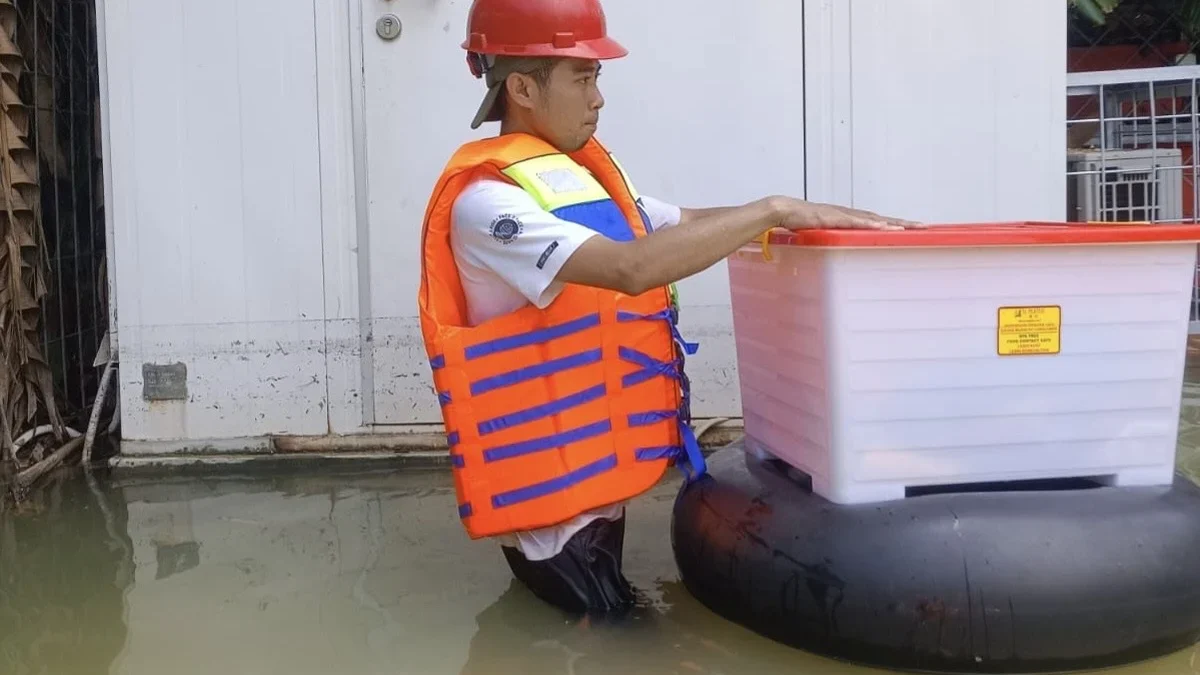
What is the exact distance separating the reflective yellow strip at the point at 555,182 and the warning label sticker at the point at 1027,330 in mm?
829

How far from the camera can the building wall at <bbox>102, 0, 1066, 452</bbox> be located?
13.4 ft

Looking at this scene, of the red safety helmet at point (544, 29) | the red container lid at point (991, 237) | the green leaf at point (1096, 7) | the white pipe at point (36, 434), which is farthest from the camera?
the green leaf at point (1096, 7)

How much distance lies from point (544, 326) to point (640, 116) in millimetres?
1705

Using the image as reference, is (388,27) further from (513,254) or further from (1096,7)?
(1096,7)

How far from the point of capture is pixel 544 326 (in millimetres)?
2551

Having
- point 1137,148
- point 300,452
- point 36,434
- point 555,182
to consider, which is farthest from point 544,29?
point 1137,148

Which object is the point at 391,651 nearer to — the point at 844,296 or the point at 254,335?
the point at 844,296

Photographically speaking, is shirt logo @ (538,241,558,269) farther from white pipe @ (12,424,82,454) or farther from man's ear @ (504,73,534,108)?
white pipe @ (12,424,82,454)

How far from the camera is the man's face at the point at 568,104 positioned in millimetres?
2635

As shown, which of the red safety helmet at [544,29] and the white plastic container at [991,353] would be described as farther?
the red safety helmet at [544,29]

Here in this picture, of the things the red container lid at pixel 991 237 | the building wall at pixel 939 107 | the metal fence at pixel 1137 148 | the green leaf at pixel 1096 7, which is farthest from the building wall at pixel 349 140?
the green leaf at pixel 1096 7

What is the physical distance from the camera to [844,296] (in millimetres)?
2273

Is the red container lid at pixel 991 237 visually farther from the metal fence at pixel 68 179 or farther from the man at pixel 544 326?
the metal fence at pixel 68 179

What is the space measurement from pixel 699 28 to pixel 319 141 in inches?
49.9
